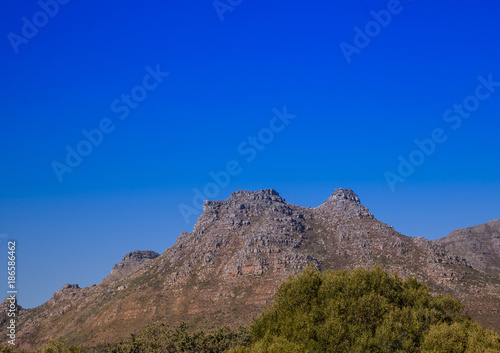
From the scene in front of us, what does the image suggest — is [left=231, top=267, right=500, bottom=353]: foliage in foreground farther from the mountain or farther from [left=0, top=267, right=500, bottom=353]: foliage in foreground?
the mountain

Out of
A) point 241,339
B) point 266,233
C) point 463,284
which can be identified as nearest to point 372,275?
point 241,339

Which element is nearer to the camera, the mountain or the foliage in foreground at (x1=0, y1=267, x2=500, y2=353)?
the foliage in foreground at (x1=0, y1=267, x2=500, y2=353)

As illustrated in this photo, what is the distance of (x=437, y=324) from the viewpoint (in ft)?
191

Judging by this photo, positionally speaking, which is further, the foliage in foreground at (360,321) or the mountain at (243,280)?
the mountain at (243,280)

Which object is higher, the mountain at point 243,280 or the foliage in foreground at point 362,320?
the mountain at point 243,280

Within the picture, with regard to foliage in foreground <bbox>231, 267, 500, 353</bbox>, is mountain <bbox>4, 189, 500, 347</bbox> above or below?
above

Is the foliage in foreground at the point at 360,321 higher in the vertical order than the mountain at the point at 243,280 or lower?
lower

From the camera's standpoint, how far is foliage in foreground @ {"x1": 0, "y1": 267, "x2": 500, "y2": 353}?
5309 centimetres

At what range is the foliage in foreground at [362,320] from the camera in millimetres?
53094

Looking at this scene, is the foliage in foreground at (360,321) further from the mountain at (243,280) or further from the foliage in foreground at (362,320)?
the mountain at (243,280)

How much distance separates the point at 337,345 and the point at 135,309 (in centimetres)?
12830

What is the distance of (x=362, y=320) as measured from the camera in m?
59.1

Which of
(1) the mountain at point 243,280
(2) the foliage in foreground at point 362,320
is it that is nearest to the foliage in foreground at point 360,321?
(2) the foliage in foreground at point 362,320

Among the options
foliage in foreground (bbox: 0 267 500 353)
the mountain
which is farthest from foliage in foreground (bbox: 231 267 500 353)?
the mountain
